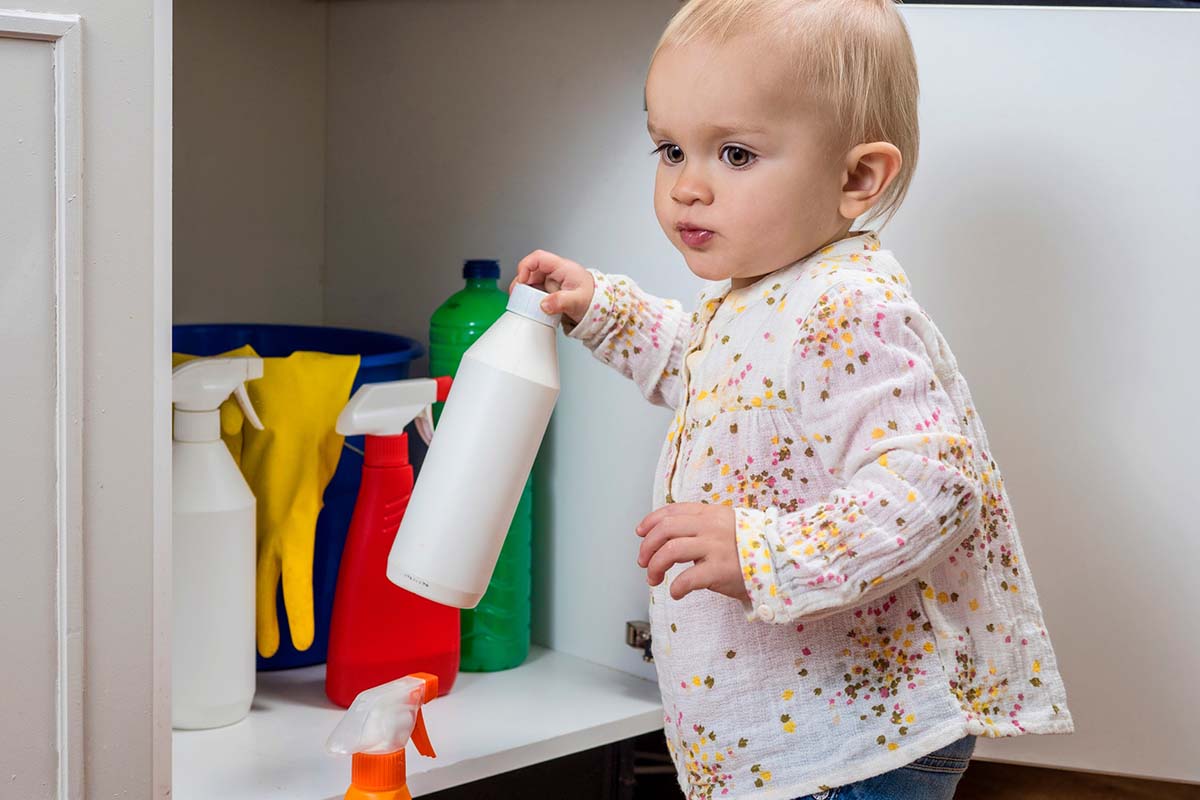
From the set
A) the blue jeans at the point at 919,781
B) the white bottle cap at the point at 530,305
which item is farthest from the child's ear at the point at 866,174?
the blue jeans at the point at 919,781

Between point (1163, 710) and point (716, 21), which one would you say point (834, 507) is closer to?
point (716, 21)

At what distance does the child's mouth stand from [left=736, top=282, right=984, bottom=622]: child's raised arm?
0.29 ft

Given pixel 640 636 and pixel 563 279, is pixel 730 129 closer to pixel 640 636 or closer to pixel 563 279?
pixel 563 279

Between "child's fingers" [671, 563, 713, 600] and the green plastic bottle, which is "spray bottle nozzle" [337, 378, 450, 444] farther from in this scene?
"child's fingers" [671, 563, 713, 600]

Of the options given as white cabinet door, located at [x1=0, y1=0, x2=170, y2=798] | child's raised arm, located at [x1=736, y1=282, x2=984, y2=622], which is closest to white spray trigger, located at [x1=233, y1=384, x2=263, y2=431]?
white cabinet door, located at [x1=0, y1=0, x2=170, y2=798]

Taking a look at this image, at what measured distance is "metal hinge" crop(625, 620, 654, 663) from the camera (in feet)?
3.75

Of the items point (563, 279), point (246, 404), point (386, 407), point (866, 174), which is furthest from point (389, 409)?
point (866, 174)

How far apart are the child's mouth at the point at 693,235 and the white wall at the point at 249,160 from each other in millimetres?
826

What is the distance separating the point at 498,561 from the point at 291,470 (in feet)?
0.70

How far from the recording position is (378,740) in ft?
2.75

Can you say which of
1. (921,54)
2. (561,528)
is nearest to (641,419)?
(561,528)

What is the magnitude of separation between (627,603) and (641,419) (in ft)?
0.57

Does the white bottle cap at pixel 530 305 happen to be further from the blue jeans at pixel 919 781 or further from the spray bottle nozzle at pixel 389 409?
the blue jeans at pixel 919 781

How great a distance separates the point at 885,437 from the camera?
72 cm
